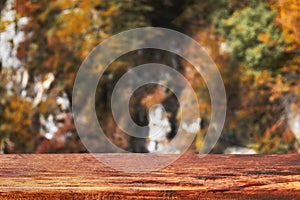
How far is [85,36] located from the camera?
12.1 ft

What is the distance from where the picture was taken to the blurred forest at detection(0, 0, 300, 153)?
3.35 m

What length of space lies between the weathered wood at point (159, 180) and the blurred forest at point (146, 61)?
2.78m

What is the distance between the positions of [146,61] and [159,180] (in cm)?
322

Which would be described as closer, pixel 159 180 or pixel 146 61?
pixel 159 180

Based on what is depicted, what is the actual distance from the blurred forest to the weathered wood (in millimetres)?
2779

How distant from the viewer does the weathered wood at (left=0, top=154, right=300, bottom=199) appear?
0.48 metres

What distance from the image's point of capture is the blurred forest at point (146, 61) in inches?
132

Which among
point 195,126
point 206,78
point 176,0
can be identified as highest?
point 176,0

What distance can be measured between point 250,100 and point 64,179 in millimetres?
2996

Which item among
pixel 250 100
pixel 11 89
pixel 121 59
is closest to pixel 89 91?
pixel 121 59

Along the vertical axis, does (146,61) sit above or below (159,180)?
above

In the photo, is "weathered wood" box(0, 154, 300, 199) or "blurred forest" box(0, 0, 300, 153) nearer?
"weathered wood" box(0, 154, 300, 199)

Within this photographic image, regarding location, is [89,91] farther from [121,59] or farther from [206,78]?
[206,78]

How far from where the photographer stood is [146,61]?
12.2ft
